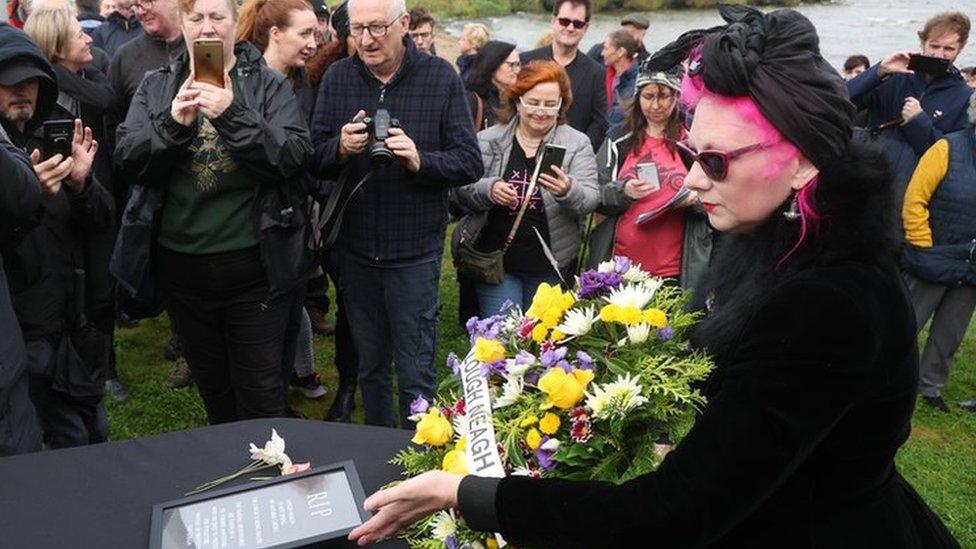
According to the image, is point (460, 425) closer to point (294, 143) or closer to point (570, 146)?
point (294, 143)

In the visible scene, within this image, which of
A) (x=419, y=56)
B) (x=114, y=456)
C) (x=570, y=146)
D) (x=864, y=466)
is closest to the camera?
(x=864, y=466)

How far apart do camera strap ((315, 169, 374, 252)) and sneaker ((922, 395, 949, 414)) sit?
3.63m

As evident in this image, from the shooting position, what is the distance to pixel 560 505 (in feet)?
4.83

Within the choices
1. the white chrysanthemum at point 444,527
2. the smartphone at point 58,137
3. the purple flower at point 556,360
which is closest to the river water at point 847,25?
the smartphone at point 58,137

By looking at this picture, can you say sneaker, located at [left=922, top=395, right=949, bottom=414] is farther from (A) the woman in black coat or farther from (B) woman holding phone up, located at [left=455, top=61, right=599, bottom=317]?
(A) the woman in black coat

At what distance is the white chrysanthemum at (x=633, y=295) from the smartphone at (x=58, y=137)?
2093 millimetres

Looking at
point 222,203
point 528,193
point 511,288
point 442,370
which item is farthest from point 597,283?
point 442,370

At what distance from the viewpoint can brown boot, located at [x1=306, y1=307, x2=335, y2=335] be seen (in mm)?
5457

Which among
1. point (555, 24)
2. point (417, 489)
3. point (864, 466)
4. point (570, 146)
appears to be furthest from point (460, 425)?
point (555, 24)

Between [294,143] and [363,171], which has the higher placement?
[294,143]

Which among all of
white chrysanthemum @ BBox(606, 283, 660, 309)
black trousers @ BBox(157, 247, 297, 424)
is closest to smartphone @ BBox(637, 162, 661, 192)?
black trousers @ BBox(157, 247, 297, 424)

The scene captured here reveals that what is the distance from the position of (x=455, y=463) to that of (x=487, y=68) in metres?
4.85

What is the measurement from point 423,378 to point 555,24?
3215 mm

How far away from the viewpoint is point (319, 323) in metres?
5.48
